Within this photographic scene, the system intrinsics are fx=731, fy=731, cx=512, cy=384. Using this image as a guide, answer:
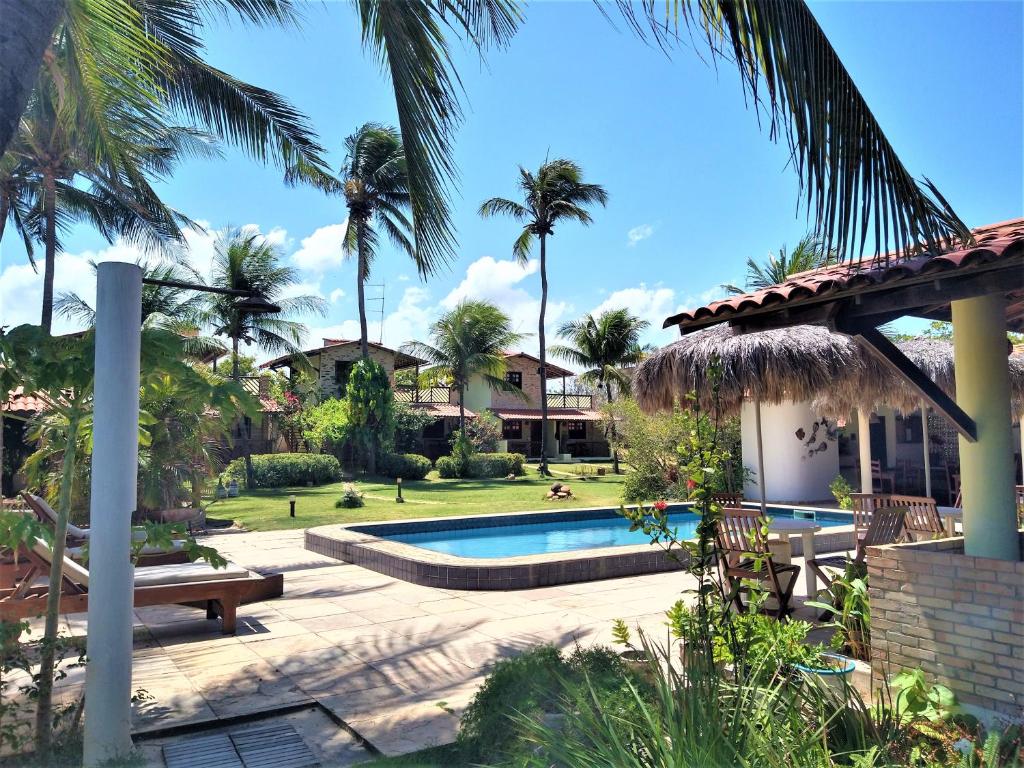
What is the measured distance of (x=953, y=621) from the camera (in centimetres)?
367

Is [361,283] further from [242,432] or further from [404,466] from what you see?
[404,466]

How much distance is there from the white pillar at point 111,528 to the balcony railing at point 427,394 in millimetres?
33047

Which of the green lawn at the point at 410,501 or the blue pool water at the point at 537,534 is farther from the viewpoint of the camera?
the green lawn at the point at 410,501

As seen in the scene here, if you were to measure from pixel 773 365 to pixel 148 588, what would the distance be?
328 inches

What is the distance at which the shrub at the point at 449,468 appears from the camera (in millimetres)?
27781

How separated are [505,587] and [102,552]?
195 inches

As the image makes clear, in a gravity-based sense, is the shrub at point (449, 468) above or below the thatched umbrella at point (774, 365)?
below

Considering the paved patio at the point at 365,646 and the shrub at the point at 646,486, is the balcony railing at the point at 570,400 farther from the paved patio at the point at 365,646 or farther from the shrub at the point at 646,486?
the paved patio at the point at 365,646

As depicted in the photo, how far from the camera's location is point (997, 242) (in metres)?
3.38

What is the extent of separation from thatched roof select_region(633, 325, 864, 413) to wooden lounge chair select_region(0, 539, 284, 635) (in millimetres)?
6399

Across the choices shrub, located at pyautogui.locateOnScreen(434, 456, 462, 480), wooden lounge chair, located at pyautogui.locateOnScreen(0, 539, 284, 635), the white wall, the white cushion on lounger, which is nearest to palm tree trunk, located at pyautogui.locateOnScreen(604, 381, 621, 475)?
shrub, located at pyautogui.locateOnScreen(434, 456, 462, 480)

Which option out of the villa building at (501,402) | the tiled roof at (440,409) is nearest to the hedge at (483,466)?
the villa building at (501,402)

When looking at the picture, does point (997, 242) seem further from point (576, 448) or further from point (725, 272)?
point (576, 448)

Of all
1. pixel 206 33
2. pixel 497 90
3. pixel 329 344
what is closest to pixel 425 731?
pixel 497 90
